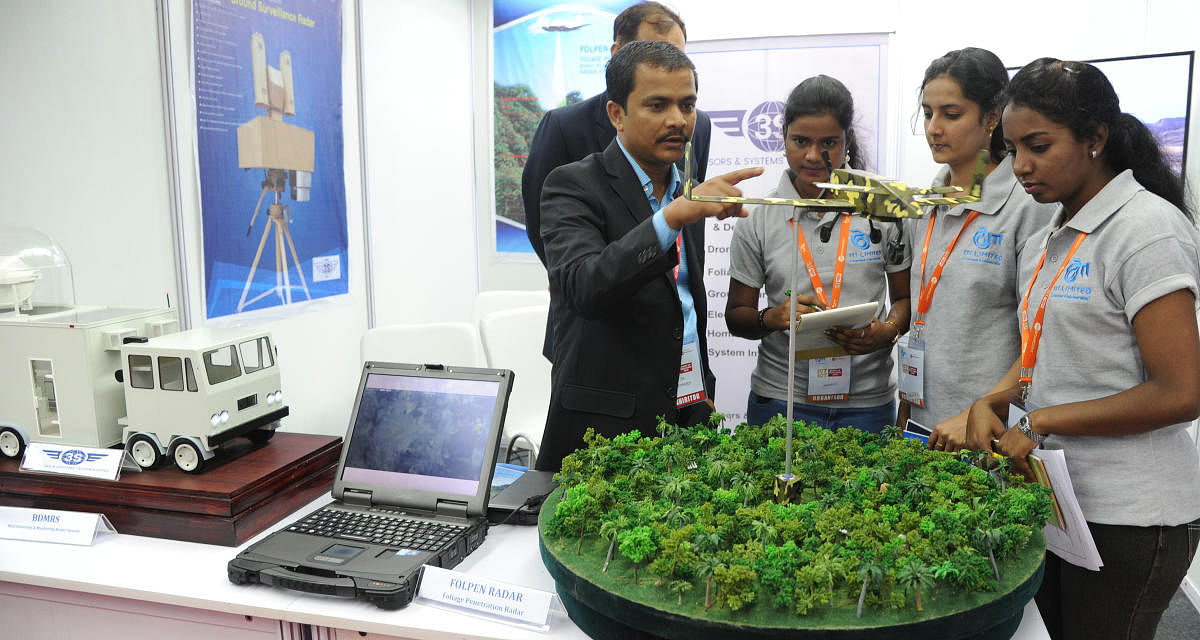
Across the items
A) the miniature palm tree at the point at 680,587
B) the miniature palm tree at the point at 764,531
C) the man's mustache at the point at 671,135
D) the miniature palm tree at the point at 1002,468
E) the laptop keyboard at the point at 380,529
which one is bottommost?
the laptop keyboard at the point at 380,529

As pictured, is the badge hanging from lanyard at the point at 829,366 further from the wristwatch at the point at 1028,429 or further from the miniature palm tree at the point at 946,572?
the miniature palm tree at the point at 946,572

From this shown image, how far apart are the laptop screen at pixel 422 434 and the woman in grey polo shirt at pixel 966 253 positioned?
1.10 meters

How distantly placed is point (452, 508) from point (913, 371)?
1.24 meters

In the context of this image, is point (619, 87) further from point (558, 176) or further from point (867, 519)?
point (867, 519)

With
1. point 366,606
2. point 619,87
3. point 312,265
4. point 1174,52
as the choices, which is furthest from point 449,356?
point 1174,52

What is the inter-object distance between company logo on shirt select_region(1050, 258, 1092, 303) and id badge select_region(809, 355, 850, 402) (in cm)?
71

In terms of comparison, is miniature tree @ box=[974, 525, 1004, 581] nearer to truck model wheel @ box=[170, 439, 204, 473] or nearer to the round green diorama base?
the round green diorama base

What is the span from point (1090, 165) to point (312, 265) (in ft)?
9.45

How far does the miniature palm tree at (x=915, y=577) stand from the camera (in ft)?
3.49

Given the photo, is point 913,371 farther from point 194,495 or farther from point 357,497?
point 194,495

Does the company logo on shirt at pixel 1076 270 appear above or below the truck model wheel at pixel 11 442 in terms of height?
above

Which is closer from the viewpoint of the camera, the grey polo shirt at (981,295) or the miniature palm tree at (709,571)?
the miniature palm tree at (709,571)

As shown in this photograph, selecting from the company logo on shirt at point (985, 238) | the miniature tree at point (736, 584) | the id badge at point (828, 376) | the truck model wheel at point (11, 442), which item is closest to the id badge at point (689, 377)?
the id badge at point (828, 376)

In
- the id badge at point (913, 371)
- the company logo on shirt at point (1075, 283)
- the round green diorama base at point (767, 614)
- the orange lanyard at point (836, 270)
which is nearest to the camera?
the round green diorama base at point (767, 614)
